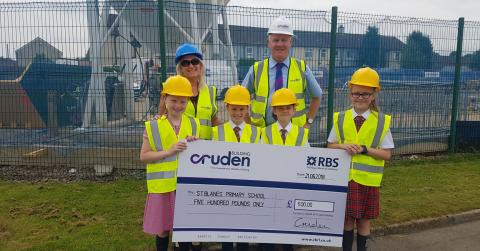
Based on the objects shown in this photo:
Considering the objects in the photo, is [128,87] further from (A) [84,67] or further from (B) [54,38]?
(B) [54,38]

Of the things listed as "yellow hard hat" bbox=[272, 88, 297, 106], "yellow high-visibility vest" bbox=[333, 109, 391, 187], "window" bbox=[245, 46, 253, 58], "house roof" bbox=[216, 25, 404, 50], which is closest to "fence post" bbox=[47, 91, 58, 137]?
"house roof" bbox=[216, 25, 404, 50]

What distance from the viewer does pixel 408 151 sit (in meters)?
8.87

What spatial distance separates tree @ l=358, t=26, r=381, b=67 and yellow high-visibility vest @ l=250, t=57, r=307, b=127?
14.5 ft

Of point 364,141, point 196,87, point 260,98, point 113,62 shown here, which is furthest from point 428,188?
point 113,62

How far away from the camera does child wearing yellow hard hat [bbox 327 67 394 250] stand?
353 cm

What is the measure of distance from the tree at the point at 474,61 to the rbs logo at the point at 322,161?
747cm

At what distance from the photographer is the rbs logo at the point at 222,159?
3.39m

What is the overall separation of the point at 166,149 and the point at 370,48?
5964 millimetres

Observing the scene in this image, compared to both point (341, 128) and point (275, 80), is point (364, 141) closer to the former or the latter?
point (341, 128)

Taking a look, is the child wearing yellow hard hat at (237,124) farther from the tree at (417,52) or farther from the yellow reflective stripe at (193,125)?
the tree at (417,52)

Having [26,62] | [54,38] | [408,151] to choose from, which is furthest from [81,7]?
[408,151]

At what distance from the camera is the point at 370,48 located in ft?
26.7

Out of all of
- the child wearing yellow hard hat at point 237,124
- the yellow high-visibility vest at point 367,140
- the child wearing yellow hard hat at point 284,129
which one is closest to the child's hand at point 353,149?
the yellow high-visibility vest at point 367,140

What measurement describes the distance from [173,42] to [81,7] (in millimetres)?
1651
